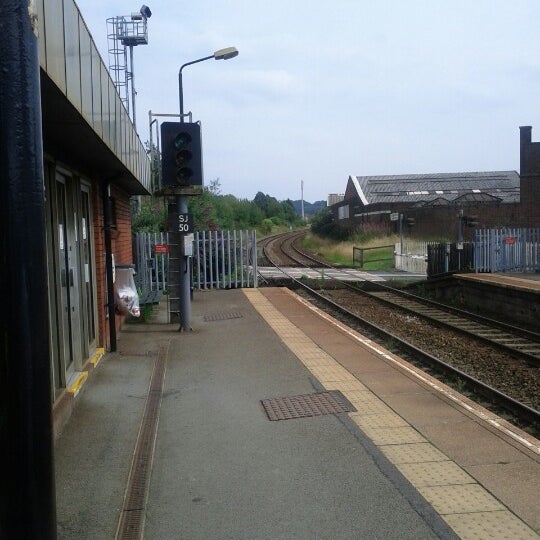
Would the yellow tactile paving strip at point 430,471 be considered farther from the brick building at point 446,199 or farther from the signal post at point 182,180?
the brick building at point 446,199

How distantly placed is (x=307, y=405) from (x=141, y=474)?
2173 millimetres

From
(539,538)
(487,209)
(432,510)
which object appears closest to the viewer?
(539,538)

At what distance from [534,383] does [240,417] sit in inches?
199

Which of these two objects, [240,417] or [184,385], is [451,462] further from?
[184,385]

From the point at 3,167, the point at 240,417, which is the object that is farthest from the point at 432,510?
the point at 3,167

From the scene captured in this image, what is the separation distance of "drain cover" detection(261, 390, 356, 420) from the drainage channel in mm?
1084

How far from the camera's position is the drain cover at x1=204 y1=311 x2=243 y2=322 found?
13461mm

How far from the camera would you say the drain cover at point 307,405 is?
6418 millimetres

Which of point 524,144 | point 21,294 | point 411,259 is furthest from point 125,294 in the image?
point 524,144

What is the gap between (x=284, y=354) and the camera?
31.0ft

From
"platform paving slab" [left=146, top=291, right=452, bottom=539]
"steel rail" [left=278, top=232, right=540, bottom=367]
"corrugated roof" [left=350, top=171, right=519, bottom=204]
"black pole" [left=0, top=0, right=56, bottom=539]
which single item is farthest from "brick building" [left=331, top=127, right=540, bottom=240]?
"black pole" [left=0, top=0, right=56, bottom=539]

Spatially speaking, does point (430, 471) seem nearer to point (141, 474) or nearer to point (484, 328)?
point (141, 474)

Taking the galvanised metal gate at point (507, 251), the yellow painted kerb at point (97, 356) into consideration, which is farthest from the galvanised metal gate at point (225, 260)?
the yellow painted kerb at point (97, 356)

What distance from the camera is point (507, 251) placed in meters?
24.2
